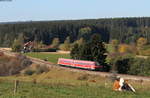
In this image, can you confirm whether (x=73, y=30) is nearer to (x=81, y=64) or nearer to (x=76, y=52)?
(x=76, y=52)

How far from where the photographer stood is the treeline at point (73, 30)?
285ft

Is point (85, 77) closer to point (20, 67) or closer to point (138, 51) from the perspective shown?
point (138, 51)

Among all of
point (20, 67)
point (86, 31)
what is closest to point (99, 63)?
point (20, 67)

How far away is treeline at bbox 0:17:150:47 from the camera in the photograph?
86913 millimetres

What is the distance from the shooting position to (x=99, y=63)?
60531 mm

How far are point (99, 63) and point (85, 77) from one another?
11.4m

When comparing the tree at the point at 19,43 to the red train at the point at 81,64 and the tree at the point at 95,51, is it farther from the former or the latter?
the tree at the point at 95,51

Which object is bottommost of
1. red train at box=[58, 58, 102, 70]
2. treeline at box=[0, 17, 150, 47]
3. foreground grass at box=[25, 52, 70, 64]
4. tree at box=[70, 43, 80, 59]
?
foreground grass at box=[25, 52, 70, 64]

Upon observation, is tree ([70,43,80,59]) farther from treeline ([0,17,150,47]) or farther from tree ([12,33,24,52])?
tree ([12,33,24,52])

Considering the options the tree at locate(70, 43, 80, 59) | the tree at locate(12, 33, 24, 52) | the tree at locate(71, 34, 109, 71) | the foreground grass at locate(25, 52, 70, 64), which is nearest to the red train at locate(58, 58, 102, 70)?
the tree at locate(71, 34, 109, 71)

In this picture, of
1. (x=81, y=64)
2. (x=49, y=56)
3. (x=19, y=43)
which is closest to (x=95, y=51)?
(x=81, y=64)

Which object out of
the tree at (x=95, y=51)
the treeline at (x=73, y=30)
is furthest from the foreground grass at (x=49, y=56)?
the tree at (x=95, y=51)

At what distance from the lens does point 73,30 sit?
130 metres

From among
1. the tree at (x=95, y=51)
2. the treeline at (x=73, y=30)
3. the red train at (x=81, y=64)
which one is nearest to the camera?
the red train at (x=81, y=64)
